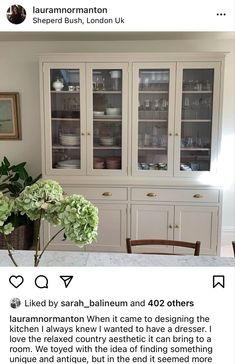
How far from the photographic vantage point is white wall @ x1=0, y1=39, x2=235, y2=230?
130 inches

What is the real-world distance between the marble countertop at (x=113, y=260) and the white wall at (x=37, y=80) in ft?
7.24

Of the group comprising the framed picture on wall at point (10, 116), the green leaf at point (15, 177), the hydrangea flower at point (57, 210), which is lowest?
the green leaf at point (15, 177)

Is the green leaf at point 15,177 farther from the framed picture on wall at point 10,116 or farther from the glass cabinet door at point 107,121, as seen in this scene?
the glass cabinet door at point 107,121

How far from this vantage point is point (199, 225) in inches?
122

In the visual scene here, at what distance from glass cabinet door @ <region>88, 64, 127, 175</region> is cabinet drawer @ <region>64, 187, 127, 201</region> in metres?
0.16

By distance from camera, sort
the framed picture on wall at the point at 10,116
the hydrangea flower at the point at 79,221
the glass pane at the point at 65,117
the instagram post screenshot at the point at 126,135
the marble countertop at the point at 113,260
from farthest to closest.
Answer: the framed picture on wall at the point at 10,116, the glass pane at the point at 65,117, the instagram post screenshot at the point at 126,135, the marble countertop at the point at 113,260, the hydrangea flower at the point at 79,221

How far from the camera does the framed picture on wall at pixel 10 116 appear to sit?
3.43 meters

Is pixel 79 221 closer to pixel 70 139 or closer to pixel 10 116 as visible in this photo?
pixel 70 139

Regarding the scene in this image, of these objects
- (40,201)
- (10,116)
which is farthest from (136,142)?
(40,201)

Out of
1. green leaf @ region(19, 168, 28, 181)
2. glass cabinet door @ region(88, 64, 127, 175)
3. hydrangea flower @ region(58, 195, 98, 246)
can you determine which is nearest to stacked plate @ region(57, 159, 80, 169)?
glass cabinet door @ region(88, 64, 127, 175)

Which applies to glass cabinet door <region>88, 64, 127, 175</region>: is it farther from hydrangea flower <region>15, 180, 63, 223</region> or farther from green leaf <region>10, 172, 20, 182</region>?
hydrangea flower <region>15, 180, 63, 223</region>
